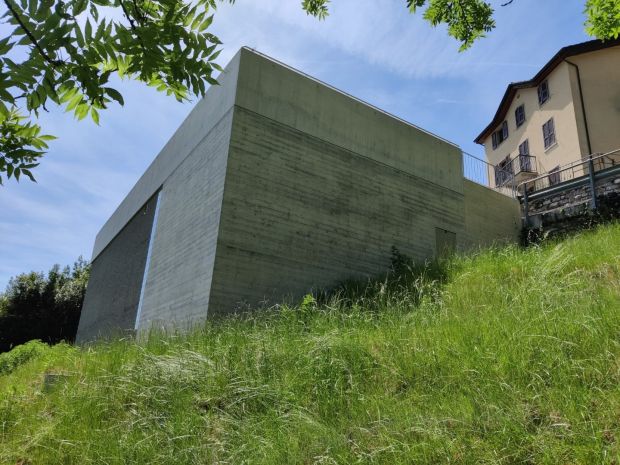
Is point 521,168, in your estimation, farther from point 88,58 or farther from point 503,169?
point 88,58

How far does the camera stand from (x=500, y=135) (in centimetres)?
2834

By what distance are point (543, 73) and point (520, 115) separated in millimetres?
2730

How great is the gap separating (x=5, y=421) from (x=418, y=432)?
13.8 ft

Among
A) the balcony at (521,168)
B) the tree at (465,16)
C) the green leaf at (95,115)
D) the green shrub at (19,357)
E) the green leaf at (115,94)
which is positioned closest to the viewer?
the green leaf at (115,94)

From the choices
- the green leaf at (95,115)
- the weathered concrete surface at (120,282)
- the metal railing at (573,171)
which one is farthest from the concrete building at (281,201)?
the green leaf at (95,115)

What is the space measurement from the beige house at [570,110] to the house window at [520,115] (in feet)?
1.13

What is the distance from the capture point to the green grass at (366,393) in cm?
300

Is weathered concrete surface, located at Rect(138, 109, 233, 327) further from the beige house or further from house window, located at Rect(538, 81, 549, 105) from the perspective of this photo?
house window, located at Rect(538, 81, 549, 105)

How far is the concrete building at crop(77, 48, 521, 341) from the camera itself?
1003 centimetres

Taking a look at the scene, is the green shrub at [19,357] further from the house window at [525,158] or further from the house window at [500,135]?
the house window at [500,135]

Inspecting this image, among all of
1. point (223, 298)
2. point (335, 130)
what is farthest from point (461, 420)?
point (335, 130)

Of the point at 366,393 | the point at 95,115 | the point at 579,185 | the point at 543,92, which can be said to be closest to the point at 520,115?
the point at 543,92

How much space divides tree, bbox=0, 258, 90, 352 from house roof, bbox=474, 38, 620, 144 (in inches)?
1061

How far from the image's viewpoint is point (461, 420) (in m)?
3.13
